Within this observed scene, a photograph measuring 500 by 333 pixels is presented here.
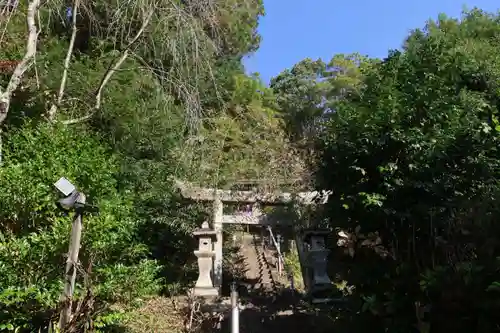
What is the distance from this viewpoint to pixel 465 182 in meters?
4.01

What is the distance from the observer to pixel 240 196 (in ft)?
24.4

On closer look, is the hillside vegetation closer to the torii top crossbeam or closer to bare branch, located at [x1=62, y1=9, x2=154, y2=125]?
bare branch, located at [x1=62, y1=9, x2=154, y2=125]

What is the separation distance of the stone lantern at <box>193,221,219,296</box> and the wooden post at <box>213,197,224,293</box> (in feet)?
0.82

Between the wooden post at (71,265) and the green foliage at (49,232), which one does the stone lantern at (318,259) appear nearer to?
the green foliage at (49,232)

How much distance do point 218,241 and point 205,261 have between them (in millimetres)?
733

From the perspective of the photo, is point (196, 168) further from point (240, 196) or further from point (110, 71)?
point (110, 71)

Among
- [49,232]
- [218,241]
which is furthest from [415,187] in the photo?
[218,241]

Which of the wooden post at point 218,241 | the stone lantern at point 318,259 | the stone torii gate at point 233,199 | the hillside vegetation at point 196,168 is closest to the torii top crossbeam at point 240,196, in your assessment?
the stone torii gate at point 233,199

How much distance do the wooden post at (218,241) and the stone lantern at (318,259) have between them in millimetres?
1251

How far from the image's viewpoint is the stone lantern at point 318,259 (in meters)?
6.13

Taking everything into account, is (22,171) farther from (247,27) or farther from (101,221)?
(247,27)

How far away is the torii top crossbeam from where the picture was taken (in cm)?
718

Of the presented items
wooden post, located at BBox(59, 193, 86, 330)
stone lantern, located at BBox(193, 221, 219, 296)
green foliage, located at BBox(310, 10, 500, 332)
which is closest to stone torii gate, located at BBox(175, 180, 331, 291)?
stone lantern, located at BBox(193, 221, 219, 296)

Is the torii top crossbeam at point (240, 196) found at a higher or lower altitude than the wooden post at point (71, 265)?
higher
